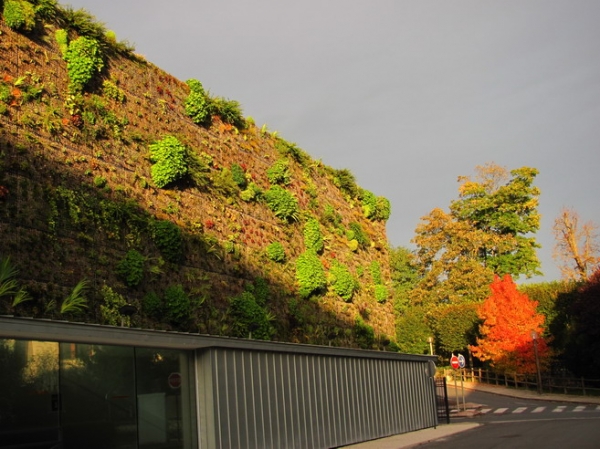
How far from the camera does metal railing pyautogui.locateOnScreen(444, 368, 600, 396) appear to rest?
141 ft

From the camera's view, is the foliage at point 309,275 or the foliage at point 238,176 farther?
the foliage at point 309,275

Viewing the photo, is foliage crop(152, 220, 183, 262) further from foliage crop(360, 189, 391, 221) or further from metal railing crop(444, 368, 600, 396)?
metal railing crop(444, 368, 600, 396)

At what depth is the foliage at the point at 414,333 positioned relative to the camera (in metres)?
55.1

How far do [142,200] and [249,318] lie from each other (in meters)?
5.87

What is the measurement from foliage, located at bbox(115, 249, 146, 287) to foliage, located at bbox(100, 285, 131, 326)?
0.54 m

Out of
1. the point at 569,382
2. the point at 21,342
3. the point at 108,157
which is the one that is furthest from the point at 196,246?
the point at 569,382

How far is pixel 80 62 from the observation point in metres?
17.8

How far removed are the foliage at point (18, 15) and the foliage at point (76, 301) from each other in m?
6.36

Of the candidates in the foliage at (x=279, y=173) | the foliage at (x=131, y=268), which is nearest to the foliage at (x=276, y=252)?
the foliage at (x=279, y=173)

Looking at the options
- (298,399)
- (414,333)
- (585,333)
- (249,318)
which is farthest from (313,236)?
(414,333)

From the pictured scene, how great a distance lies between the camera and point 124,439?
13.5 m

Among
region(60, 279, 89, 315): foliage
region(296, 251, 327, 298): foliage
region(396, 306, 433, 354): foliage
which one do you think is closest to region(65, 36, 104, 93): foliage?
region(60, 279, 89, 315): foliage

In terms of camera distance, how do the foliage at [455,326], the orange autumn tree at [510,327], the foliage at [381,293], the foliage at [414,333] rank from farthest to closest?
the foliage at [414,333], the foliage at [455,326], the orange autumn tree at [510,327], the foliage at [381,293]

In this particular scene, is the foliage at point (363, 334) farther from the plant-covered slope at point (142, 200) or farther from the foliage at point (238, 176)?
the foliage at point (238, 176)
